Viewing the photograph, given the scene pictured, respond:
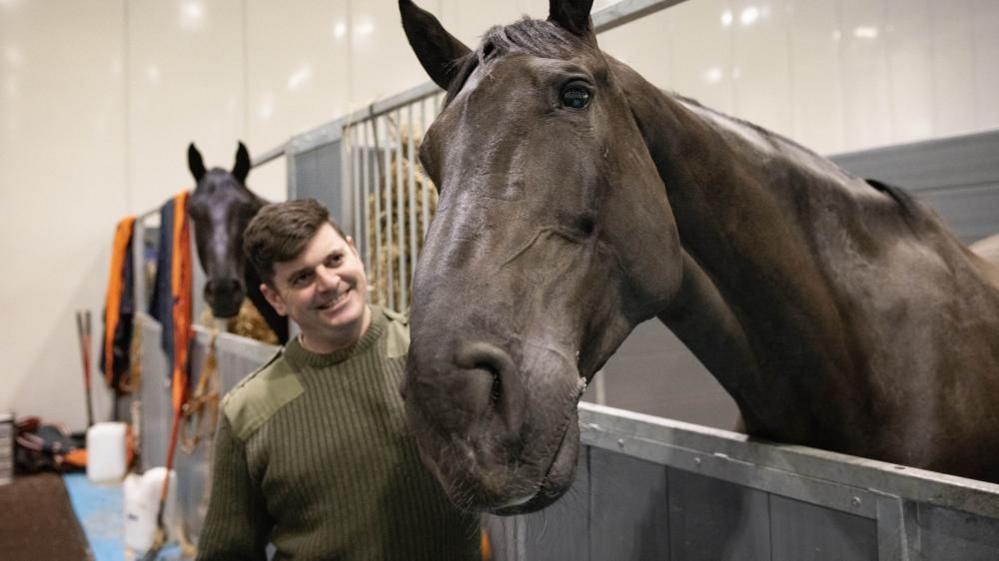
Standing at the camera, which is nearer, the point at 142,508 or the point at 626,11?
the point at 626,11

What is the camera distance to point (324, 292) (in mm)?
1431

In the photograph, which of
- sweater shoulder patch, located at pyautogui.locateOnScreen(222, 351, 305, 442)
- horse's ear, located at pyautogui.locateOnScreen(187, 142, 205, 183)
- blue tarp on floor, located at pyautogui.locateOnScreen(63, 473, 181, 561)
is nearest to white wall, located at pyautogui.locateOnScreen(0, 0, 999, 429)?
blue tarp on floor, located at pyautogui.locateOnScreen(63, 473, 181, 561)

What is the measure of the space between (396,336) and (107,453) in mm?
3820

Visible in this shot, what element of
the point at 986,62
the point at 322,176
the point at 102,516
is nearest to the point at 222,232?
the point at 322,176

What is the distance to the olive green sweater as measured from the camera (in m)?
1.35

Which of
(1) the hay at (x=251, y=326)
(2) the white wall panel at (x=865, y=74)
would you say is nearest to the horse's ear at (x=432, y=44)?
(1) the hay at (x=251, y=326)

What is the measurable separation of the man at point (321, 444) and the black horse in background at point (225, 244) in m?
1.63

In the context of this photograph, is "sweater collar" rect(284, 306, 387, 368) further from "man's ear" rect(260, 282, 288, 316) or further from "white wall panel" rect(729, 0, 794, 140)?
"white wall panel" rect(729, 0, 794, 140)

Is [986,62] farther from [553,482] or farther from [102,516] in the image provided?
[102,516]

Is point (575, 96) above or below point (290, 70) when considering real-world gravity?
below

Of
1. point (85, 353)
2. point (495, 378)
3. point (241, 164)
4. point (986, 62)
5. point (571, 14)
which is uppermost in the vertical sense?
point (986, 62)

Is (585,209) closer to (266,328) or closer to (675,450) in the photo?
(675,450)

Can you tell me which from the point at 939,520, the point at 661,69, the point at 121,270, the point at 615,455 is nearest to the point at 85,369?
the point at 121,270

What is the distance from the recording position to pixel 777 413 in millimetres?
1136
